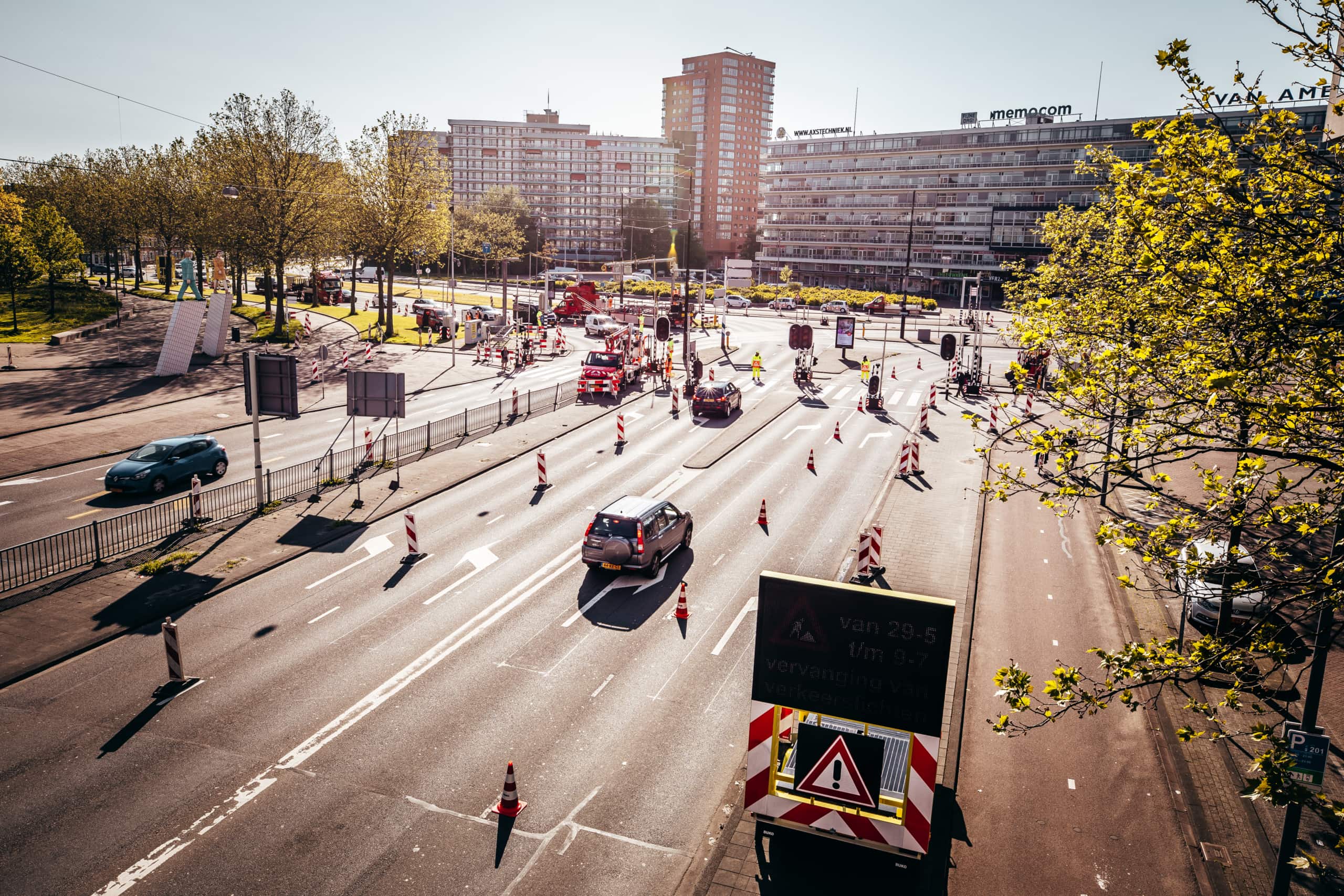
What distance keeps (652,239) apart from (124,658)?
144814 mm

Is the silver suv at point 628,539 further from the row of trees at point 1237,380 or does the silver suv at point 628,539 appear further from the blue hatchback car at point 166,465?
the blue hatchback car at point 166,465

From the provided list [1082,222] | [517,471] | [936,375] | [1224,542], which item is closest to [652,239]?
[936,375]

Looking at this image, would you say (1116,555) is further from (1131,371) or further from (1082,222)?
(1082,222)

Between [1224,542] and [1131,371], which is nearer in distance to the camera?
[1131,371]

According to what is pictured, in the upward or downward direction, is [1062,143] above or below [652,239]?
above

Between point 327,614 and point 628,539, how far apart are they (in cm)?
659

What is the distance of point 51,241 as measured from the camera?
6006 cm

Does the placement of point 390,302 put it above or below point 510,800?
above

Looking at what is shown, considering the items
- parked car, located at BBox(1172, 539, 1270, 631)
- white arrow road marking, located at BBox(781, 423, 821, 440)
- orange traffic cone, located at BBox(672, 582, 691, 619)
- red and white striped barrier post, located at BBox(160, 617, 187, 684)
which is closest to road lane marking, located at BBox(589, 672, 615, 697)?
orange traffic cone, located at BBox(672, 582, 691, 619)

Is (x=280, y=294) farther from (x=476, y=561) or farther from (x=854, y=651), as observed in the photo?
(x=854, y=651)

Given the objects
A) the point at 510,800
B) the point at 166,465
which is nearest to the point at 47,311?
the point at 166,465

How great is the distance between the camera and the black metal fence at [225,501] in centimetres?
1820

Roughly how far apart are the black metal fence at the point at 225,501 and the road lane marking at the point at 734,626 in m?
14.0

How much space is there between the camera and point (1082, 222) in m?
37.8
